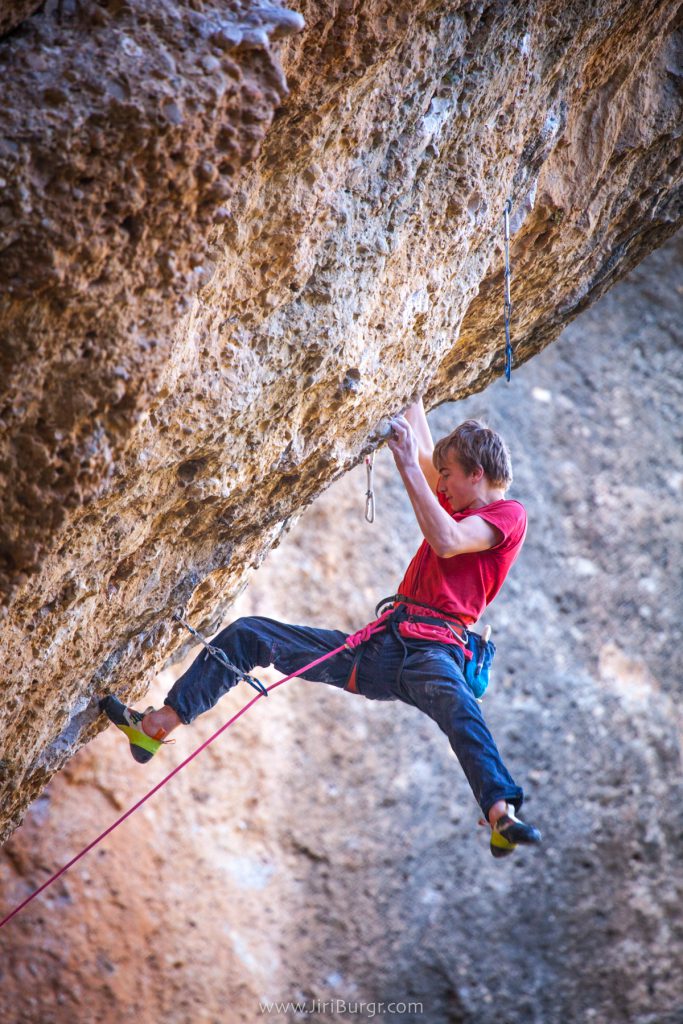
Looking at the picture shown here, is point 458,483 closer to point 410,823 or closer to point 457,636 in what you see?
point 457,636

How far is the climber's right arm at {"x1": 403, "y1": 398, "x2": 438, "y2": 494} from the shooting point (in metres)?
3.74

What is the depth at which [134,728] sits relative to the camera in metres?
3.64

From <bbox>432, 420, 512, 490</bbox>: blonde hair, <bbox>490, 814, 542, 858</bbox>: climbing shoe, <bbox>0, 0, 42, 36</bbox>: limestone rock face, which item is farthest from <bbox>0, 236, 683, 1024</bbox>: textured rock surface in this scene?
<bbox>0, 0, 42, 36</bbox>: limestone rock face

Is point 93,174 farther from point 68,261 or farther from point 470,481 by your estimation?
point 470,481

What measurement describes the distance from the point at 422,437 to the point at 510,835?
61.0 inches

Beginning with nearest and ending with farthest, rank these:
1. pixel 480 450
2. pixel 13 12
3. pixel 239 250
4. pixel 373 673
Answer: pixel 13 12, pixel 239 250, pixel 480 450, pixel 373 673

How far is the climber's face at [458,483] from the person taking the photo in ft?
11.7

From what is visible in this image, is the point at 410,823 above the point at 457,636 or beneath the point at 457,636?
beneath

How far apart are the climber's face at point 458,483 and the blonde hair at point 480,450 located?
2 cm

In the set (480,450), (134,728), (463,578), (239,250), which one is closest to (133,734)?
(134,728)

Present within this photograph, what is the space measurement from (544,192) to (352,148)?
1256 millimetres

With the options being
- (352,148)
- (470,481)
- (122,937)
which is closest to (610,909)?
(122,937)

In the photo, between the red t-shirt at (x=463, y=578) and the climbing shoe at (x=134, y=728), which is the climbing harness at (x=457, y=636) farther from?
the climbing shoe at (x=134, y=728)

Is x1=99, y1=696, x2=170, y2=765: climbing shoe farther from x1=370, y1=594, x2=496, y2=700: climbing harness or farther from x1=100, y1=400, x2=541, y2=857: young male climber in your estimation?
x1=370, y1=594, x2=496, y2=700: climbing harness
